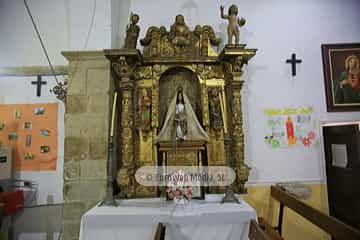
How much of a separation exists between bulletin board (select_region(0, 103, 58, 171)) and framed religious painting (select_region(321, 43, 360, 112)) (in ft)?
9.96

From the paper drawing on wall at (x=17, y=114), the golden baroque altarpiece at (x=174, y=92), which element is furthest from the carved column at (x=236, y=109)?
the paper drawing on wall at (x=17, y=114)

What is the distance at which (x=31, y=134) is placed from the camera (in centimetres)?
254

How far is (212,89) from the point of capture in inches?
91.2

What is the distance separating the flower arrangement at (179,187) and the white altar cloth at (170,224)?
11cm

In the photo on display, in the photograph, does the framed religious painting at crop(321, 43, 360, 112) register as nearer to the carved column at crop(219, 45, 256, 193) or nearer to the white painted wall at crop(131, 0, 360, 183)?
the white painted wall at crop(131, 0, 360, 183)

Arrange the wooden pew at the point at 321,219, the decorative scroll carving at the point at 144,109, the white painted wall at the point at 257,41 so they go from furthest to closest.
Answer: the white painted wall at the point at 257,41 → the decorative scroll carving at the point at 144,109 → the wooden pew at the point at 321,219

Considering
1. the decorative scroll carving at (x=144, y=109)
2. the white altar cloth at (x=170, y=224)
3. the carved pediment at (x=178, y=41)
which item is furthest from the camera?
the carved pediment at (x=178, y=41)

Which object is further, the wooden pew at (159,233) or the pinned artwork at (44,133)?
the pinned artwork at (44,133)

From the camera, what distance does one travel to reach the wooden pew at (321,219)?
137 cm

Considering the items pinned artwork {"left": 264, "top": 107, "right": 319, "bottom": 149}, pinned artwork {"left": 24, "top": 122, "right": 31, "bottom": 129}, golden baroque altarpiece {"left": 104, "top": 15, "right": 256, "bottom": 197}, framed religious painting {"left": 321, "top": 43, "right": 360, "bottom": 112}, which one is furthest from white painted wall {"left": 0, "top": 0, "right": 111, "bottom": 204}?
framed religious painting {"left": 321, "top": 43, "right": 360, "bottom": 112}

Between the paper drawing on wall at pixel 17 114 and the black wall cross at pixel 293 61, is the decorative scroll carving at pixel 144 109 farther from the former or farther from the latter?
the black wall cross at pixel 293 61

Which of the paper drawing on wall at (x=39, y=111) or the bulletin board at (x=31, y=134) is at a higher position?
the paper drawing on wall at (x=39, y=111)

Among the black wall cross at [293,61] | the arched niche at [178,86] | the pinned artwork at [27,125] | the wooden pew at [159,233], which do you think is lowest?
the wooden pew at [159,233]

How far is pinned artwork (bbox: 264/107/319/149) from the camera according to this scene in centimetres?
249
